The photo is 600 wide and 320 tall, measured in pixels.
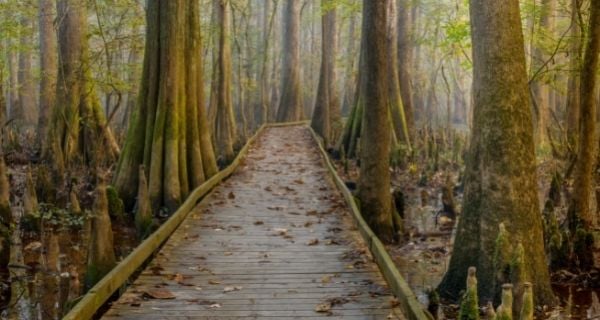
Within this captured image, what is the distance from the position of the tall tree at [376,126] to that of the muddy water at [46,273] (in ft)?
10.5

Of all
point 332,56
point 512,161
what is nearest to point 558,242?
point 512,161

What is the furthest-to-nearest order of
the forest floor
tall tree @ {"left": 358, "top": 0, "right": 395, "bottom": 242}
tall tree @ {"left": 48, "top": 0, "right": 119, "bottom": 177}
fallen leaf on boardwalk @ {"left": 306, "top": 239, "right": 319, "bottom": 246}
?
tall tree @ {"left": 48, "top": 0, "right": 119, "bottom": 177}
tall tree @ {"left": 358, "top": 0, "right": 395, "bottom": 242}
fallen leaf on boardwalk @ {"left": 306, "top": 239, "right": 319, "bottom": 246}
the forest floor

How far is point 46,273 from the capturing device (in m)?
7.64

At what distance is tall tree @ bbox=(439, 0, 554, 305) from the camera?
604cm

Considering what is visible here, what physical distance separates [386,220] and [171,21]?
4465 millimetres

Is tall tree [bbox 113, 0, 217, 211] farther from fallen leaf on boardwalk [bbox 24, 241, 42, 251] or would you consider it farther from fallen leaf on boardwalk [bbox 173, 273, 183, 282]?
fallen leaf on boardwalk [bbox 173, 273, 183, 282]

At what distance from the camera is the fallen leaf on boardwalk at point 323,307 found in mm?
5475

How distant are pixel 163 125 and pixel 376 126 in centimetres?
330

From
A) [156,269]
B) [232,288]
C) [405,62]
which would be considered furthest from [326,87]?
[232,288]

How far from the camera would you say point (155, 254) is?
7117 millimetres

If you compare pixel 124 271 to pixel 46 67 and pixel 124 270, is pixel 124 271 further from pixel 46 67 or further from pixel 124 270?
pixel 46 67

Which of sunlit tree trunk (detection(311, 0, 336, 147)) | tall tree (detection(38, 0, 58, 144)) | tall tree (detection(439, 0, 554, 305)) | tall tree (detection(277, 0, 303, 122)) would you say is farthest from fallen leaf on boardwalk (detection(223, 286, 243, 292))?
tall tree (detection(277, 0, 303, 122))

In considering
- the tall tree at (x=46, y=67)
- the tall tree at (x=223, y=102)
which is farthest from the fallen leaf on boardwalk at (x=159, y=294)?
the tall tree at (x=46, y=67)

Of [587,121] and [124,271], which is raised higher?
[587,121]
